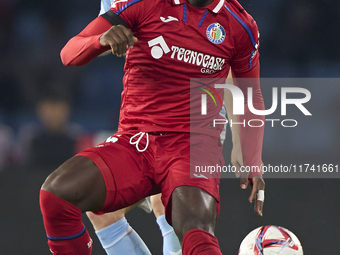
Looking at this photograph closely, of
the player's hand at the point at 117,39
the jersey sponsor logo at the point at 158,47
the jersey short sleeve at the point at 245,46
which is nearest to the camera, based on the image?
the player's hand at the point at 117,39

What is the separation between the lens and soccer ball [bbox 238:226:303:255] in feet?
7.91

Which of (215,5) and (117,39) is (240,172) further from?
(117,39)

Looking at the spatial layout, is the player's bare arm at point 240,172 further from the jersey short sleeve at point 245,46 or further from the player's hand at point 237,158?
the jersey short sleeve at point 245,46

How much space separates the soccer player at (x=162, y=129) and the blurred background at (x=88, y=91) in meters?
→ 1.63

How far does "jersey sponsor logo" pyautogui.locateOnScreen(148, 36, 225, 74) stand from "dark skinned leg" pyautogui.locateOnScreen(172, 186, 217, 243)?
0.52m

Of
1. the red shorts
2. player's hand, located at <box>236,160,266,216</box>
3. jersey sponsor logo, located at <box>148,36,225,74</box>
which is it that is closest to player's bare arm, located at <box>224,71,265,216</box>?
player's hand, located at <box>236,160,266,216</box>

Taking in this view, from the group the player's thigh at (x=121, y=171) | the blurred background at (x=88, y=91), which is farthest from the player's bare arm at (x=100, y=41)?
the blurred background at (x=88, y=91)

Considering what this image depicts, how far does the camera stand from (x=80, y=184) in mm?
1730

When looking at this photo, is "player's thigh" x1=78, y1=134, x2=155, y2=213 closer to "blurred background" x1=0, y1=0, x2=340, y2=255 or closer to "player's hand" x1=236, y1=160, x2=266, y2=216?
"player's hand" x1=236, y1=160, x2=266, y2=216

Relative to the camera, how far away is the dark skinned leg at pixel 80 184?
5.65ft

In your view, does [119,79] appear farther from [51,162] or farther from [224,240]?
[224,240]

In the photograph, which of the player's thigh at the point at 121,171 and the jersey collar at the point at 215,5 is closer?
the player's thigh at the point at 121,171

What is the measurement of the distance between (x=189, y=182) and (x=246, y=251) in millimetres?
812

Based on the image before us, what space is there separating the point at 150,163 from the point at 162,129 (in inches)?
5.6
